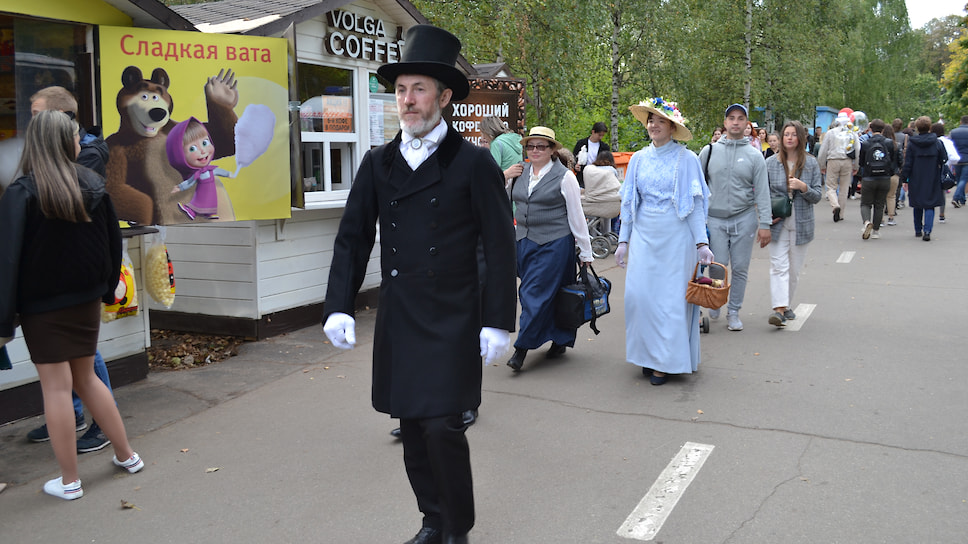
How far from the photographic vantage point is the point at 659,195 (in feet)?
21.6

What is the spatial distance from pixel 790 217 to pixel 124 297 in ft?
19.2

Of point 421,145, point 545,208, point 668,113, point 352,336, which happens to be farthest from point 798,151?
point 352,336

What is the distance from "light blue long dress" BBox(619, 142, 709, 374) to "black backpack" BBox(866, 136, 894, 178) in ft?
32.0

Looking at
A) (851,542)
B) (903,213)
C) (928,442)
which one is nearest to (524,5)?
(903,213)

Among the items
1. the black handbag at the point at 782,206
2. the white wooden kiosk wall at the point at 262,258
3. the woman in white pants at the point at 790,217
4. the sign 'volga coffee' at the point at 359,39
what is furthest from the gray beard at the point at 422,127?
the sign 'volga coffee' at the point at 359,39

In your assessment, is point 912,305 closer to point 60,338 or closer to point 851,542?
point 851,542

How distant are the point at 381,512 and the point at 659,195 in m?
3.35

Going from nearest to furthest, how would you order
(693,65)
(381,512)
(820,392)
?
(381,512), (820,392), (693,65)

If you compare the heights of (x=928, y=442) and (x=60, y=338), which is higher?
(x=60, y=338)

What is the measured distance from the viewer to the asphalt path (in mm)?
4137

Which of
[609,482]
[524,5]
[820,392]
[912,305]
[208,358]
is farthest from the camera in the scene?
[524,5]

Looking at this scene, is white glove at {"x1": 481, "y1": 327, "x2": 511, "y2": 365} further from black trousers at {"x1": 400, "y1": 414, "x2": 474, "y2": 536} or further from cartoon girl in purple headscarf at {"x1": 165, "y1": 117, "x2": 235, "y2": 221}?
cartoon girl in purple headscarf at {"x1": 165, "y1": 117, "x2": 235, "y2": 221}

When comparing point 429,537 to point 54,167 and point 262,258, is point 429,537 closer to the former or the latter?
point 54,167

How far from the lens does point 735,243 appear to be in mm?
8156
